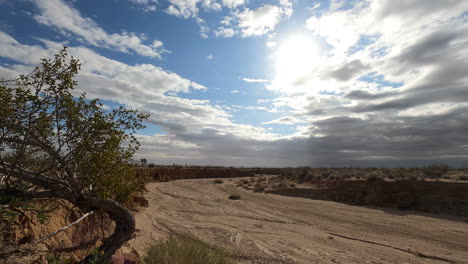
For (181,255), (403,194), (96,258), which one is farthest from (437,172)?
(96,258)

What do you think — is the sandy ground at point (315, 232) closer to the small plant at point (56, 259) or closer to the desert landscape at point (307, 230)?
the desert landscape at point (307, 230)

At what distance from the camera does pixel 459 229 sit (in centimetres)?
1156

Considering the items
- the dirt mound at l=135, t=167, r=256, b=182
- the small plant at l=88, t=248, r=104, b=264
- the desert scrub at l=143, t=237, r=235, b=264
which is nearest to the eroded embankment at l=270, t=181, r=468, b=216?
the desert scrub at l=143, t=237, r=235, b=264

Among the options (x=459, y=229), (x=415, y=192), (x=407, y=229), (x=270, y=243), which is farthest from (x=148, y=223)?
(x=415, y=192)

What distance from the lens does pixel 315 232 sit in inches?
446

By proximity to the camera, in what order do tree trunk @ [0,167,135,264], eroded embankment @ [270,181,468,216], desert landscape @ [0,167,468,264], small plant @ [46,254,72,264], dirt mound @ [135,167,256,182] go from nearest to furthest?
1. small plant @ [46,254,72,264]
2. tree trunk @ [0,167,135,264]
3. desert landscape @ [0,167,468,264]
4. eroded embankment @ [270,181,468,216]
5. dirt mound @ [135,167,256,182]

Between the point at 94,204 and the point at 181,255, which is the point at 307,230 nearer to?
the point at 181,255

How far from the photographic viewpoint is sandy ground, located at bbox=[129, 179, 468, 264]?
27.1ft

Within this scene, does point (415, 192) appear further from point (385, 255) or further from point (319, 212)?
point (385, 255)

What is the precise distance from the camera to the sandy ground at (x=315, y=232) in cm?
827

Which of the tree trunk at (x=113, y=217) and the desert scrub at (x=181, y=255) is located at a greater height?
the tree trunk at (x=113, y=217)

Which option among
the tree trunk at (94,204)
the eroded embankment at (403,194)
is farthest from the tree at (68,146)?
the eroded embankment at (403,194)

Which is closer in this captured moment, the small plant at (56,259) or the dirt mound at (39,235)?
the small plant at (56,259)

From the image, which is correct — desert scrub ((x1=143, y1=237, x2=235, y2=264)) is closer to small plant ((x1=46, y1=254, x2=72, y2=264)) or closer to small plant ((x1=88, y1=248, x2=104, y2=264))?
small plant ((x1=88, y1=248, x2=104, y2=264))
